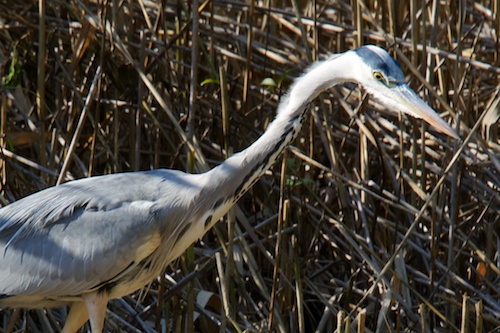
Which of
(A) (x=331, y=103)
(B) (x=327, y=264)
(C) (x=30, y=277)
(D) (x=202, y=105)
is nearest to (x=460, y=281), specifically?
(B) (x=327, y=264)

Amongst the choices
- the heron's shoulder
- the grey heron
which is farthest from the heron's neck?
the heron's shoulder

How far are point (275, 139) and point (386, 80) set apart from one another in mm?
409

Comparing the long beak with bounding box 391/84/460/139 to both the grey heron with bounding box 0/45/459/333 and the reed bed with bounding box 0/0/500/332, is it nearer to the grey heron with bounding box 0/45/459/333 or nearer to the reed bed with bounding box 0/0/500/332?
the grey heron with bounding box 0/45/459/333

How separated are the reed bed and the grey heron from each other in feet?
0.62

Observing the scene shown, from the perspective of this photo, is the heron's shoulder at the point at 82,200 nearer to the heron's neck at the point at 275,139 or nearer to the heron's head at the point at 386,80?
the heron's neck at the point at 275,139

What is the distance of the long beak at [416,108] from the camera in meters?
2.40

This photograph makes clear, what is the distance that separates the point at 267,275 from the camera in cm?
360

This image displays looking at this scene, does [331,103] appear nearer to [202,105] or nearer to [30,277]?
[202,105]

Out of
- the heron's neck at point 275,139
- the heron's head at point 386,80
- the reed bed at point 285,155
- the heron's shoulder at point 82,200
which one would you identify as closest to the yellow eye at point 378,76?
the heron's head at point 386,80

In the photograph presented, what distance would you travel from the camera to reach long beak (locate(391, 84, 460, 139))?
240 centimetres

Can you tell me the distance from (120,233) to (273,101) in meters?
1.39

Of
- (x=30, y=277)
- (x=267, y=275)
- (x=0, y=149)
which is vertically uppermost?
(x=0, y=149)

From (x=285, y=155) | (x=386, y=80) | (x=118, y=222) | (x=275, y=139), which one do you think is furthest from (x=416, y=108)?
(x=118, y=222)

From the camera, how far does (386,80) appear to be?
2.46 m
